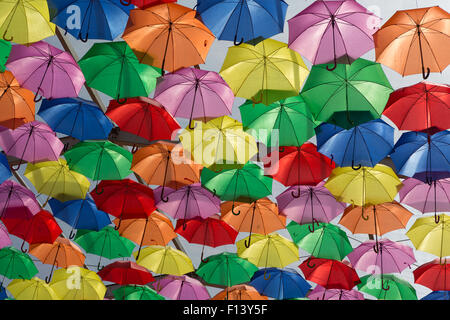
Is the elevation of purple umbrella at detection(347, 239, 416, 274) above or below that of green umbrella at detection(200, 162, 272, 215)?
below

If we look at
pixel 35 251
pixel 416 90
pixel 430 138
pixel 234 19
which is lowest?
pixel 35 251

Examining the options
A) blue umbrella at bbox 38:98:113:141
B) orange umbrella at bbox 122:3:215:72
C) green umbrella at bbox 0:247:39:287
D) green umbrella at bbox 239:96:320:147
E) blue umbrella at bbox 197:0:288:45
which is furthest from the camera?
green umbrella at bbox 0:247:39:287

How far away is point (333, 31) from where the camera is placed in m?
4.73

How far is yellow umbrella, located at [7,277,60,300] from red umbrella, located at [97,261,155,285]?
128 centimetres

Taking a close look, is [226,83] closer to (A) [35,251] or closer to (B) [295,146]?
(B) [295,146]

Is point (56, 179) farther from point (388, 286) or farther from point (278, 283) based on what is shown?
point (388, 286)

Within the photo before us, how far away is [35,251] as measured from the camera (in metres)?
8.31

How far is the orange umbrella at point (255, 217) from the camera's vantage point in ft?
23.3

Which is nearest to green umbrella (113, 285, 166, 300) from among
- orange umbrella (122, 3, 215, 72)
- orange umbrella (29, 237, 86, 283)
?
orange umbrella (29, 237, 86, 283)

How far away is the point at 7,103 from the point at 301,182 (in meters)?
3.58

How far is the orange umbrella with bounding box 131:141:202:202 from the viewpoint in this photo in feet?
20.9

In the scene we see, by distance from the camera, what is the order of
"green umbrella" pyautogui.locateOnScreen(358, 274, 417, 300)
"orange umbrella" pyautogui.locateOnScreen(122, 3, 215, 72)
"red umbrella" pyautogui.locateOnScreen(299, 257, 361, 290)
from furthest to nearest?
1. "green umbrella" pyautogui.locateOnScreen(358, 274, 417, 300)
2. "red umbrella" pyautogui.locateOnScreen(299, 257, 361, 290)
3. "orange umbrella" pyautogui.locateOnScreen(122, 3, 215, 72)

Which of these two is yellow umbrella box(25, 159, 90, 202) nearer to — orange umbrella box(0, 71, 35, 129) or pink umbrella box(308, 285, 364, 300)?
orange umbrella box(0, 71, 35, 129)
